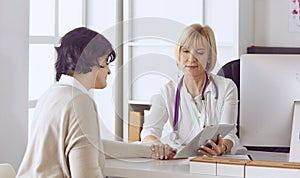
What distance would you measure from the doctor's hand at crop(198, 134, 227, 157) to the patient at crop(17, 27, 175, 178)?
488mm

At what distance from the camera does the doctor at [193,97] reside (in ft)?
8.59

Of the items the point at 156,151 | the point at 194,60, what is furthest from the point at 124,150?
the point at 194,60

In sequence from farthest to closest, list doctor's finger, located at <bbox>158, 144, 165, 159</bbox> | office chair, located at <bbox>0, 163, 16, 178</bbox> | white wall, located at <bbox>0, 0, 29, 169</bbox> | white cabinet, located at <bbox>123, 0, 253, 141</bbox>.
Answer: white cabinet, located at <bbox>123, 0, 253, 141</bbox> < white wall, located at <bbox>0, 0, 29, 169</bbox> < doctor's finger, located at <bbox>158, 144, 165, 159</bbox> < office chair, located at <bbox>0, 163, 16, 178</bbox>

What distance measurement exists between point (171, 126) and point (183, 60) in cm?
32

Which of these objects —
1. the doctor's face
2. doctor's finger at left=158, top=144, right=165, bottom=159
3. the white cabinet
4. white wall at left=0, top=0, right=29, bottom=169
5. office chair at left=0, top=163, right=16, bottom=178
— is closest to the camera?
office chair at left=0, top=163, right=16, bottom=178

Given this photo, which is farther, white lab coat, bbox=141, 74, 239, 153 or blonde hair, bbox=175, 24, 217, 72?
blonde hair, bbox=175, 24, 217, 72

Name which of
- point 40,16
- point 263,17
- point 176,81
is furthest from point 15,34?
point 263,17

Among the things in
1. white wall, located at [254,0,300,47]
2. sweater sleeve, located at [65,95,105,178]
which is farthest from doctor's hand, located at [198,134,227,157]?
white wall, located at [254,0,300,47]

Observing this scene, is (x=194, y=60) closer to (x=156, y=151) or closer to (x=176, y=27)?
(x=156, y=151)

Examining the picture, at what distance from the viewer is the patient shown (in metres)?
1.91

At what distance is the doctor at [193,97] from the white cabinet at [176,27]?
0.68 meters

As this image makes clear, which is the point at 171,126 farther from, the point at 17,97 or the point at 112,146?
the point at 17,97

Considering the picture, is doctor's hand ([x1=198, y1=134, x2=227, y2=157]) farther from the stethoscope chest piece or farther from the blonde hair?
the blonde hair

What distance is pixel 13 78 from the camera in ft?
9.68
